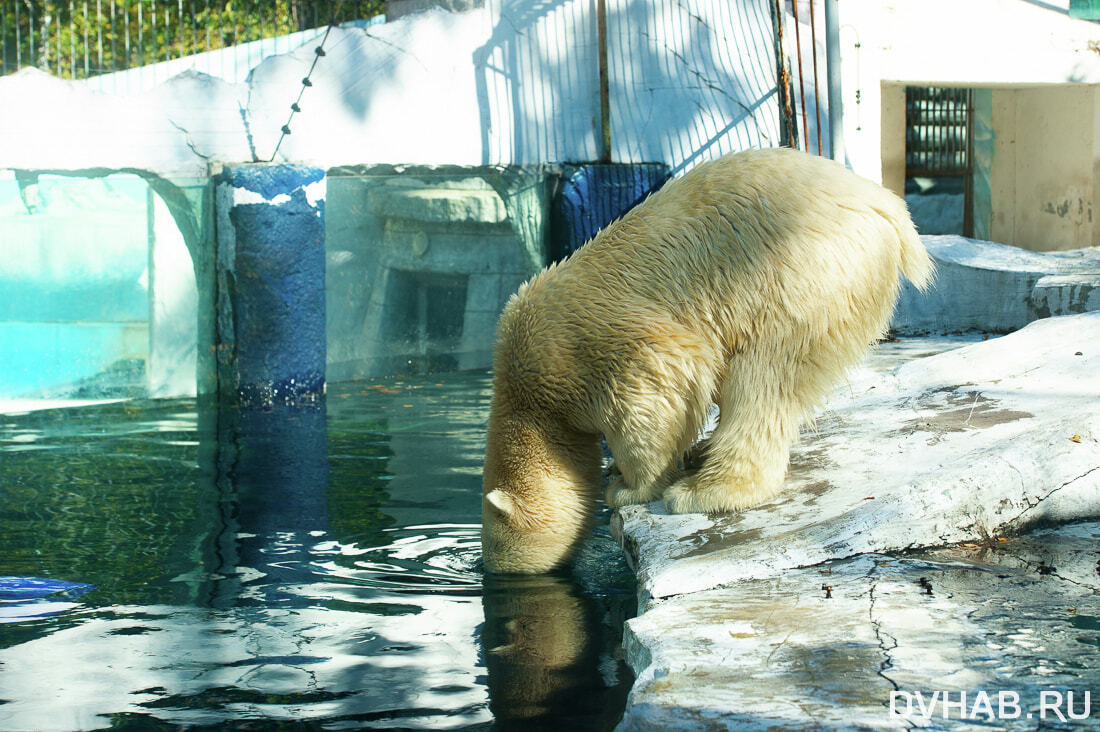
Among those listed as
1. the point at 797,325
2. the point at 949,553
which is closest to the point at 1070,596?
the point at 949,553

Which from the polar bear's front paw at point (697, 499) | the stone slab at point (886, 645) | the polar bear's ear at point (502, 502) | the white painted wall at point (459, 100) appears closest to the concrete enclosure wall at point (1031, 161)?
the white painted wall at point (459, 100)

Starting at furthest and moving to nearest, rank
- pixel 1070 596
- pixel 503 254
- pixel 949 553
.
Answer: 1. pixel 503 254
2. pixel 949 553
3. pixel 1070 596

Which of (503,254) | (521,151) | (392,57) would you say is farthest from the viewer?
(503,254)

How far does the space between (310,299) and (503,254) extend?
9.16 ft

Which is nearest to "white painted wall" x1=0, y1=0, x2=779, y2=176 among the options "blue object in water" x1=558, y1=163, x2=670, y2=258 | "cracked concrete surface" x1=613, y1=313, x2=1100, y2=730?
"blue object in water" x1=558, y1=163, x2=670, y2=258

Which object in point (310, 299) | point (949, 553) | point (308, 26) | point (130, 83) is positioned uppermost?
point (308, 26)

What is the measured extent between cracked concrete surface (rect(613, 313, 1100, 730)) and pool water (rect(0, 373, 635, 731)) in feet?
1.38

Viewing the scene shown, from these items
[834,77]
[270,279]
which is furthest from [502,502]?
[834,77]

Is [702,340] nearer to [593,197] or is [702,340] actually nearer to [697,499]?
[697,499]

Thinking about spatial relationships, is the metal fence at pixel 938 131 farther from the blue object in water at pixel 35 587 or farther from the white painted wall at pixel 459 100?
the blue object in water at pixel 35 587

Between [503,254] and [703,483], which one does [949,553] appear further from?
[503,254]

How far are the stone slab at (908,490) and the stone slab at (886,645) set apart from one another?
0.10m

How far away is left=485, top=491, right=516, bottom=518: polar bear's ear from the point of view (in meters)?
4.37

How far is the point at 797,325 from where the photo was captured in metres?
4.34
